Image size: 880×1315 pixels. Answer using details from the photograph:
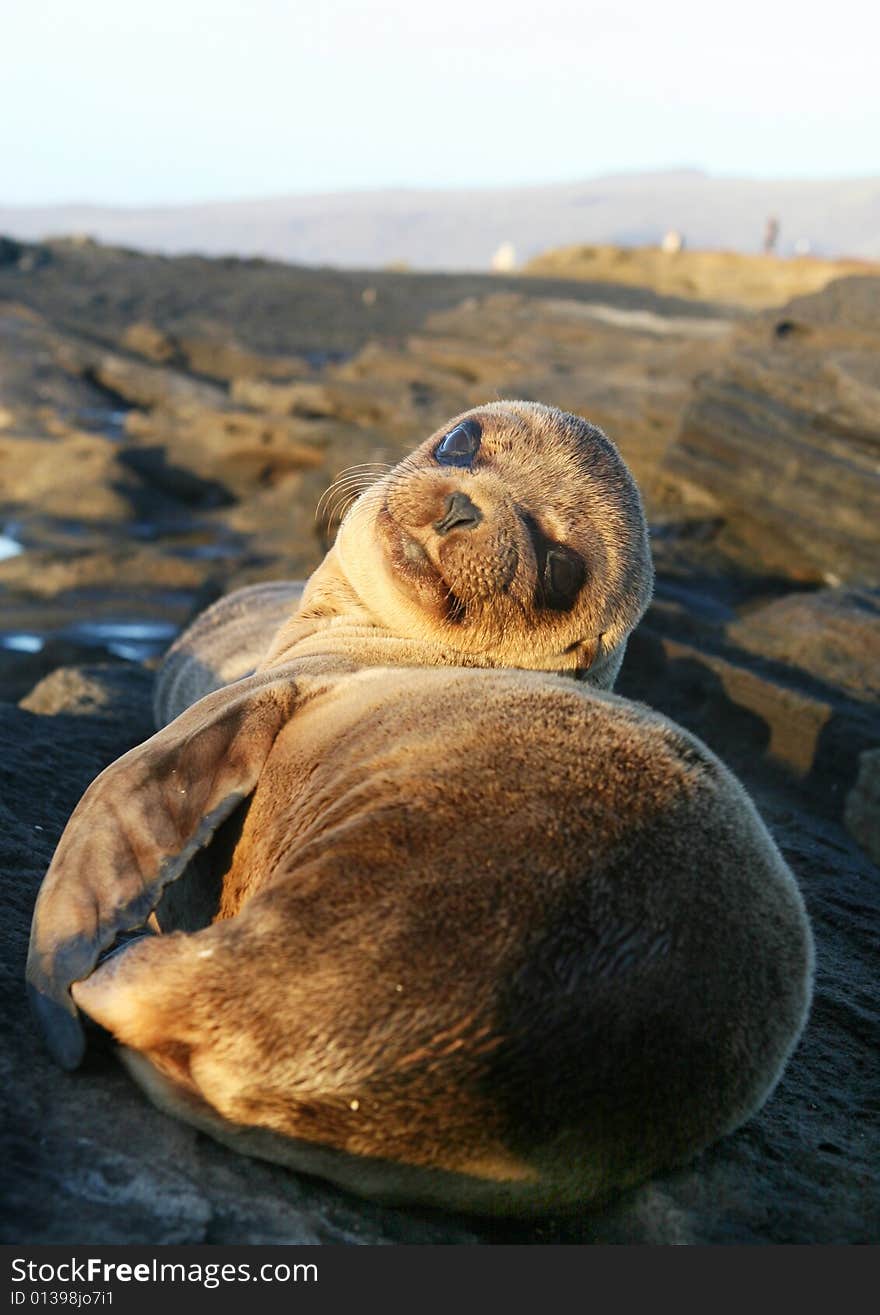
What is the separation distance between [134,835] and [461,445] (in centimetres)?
172

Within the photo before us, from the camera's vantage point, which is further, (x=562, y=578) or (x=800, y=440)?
(x=800, y=440)

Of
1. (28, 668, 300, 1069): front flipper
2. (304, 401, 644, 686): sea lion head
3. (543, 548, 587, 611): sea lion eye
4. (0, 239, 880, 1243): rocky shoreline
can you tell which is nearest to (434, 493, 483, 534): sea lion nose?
(304, 401, 644, 686): sea lion head

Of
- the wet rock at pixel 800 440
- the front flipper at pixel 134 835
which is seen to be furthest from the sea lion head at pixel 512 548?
the wet rock at pixel 800 440

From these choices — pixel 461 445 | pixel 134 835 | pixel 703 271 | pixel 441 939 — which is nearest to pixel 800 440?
pixel 461 445

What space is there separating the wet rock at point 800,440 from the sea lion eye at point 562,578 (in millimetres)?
6397

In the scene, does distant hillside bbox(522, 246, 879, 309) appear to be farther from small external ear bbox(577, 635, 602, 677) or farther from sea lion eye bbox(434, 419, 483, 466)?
small external ear bbox(577, 635, 602, 677)

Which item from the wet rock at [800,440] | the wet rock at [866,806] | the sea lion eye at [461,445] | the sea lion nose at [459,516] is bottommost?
the wet rock at [866,806]

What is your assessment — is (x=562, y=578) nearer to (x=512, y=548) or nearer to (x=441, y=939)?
(x=512, y=548)

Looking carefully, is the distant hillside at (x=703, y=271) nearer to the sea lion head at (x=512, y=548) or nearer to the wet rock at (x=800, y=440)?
the wet rock at (x=800, y=440)

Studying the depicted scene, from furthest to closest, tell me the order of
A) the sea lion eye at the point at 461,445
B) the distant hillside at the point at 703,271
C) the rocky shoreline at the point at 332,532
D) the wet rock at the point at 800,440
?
the distant hillside at the point at 703,271 < the wet rock at the point at 800,440 < the sea lion eye at the point at 461,445 < the rocky shoreline at the point at 332,532

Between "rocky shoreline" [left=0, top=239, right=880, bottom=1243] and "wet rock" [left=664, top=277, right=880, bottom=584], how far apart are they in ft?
0.08

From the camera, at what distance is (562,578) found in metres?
4.08

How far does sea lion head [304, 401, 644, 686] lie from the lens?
157 inches

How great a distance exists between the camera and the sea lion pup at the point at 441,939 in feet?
8.55
